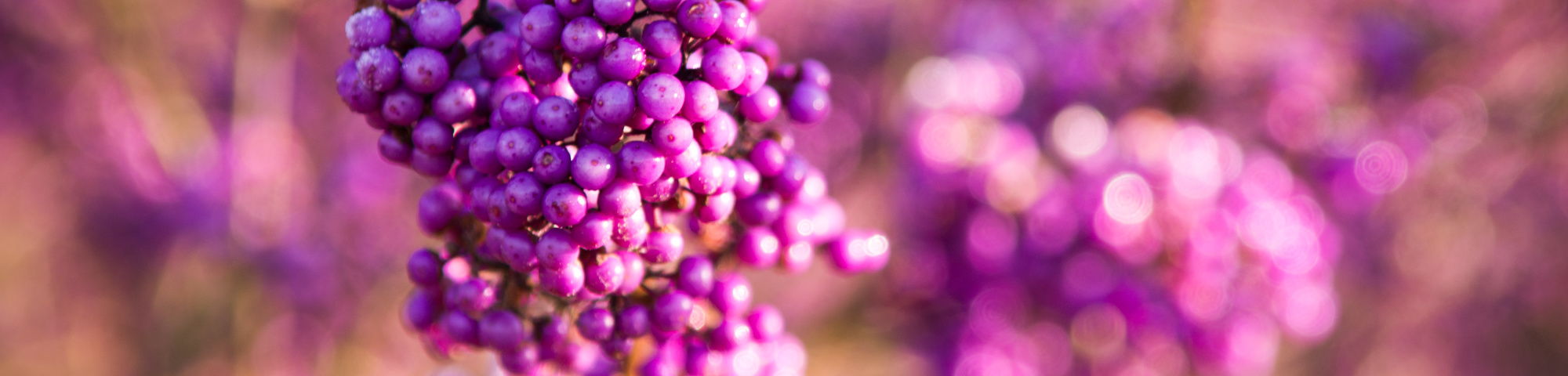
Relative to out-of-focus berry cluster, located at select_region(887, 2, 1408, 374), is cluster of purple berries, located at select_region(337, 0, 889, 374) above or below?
below

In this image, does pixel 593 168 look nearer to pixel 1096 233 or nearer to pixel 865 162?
pixel 1096 233

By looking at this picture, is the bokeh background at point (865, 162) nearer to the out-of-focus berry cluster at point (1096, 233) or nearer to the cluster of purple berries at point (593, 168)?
the out-of-focus berry cluster at point (1096, 233)

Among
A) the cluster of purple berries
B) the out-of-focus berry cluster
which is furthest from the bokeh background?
the cluster of purple berries

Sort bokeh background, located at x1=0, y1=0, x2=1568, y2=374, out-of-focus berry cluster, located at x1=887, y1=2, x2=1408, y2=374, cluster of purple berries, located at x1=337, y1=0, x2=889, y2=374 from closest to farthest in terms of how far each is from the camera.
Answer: cluster of purple berries, located at x1=337, y1=0, x2=889, y2=374, out-of-focus berry cluster, located at x1=887, y1=2, x2=1408, y2=374, bokeh background, located at x1=0, y1=0, x2=1568, y2=374

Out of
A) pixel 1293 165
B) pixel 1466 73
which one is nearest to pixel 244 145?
pixel 1293 165

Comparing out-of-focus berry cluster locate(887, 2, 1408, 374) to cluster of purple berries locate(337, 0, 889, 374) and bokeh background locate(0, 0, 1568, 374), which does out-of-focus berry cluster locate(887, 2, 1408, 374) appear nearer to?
bokeh background locate(0, 0, 1568, 374)

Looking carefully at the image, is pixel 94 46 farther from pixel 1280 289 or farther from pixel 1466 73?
pixel 1466 73
